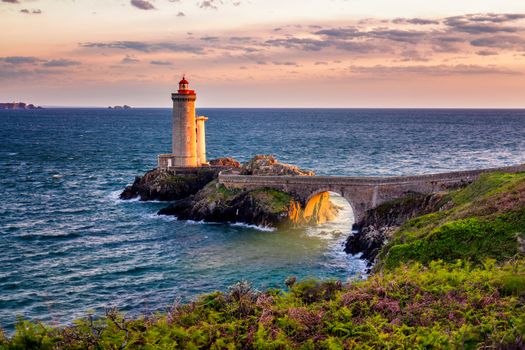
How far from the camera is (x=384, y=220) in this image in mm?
51875

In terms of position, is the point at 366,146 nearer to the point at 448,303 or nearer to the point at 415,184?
the point at 415,184

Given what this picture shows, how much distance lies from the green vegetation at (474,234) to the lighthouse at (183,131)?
138 ft

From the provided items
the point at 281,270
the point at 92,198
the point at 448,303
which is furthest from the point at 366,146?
the point at 448,303

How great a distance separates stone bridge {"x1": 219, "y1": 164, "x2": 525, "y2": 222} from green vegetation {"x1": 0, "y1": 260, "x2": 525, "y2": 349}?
3024cm

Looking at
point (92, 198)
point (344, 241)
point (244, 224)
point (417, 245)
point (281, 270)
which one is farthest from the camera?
point (92, 198)

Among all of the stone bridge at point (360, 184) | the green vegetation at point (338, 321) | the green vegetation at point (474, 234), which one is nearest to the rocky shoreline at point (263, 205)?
the stone bridge at point (360, 184)

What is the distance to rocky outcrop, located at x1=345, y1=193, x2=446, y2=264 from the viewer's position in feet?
154

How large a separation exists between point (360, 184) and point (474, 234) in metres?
25.0

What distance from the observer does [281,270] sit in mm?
43500

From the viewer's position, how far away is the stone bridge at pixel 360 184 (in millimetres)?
51250

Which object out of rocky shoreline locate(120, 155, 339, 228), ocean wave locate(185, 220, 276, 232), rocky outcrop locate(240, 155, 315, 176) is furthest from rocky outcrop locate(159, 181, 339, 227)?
rocky outcrop locate(240, 155, 315, 176)

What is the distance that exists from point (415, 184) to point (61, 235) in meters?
35.4

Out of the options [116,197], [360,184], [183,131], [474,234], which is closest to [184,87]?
[183,131]

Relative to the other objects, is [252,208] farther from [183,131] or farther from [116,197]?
[116,197]
